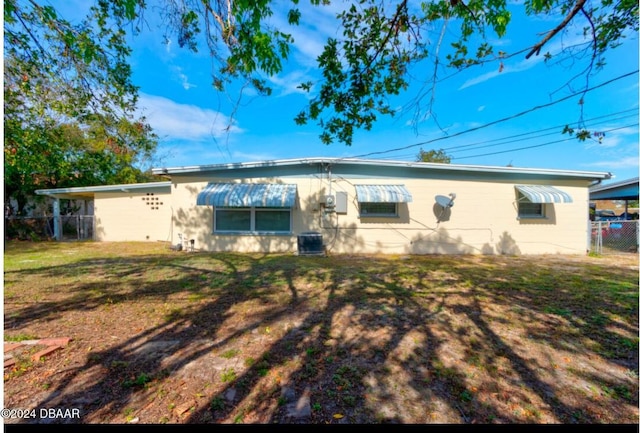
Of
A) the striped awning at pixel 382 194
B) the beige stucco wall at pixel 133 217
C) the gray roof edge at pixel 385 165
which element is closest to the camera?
the striped awning at pixel 382 194

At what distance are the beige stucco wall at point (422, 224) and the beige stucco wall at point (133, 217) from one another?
407cm

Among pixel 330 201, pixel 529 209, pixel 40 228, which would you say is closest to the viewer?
pixel 330 201

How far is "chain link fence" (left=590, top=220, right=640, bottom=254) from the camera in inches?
429

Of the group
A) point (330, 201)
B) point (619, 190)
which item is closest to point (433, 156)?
point (619, 190)

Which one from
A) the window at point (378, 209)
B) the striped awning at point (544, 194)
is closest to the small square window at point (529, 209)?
the striped awning at point (544, 194)

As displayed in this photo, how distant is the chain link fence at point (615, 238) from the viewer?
10.9 m

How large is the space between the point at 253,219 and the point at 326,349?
26.8 ft

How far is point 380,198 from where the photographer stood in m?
9.80

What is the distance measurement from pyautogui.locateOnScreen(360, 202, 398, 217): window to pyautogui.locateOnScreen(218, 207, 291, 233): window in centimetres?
306

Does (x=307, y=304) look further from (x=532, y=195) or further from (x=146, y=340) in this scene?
(x=532, y=195)

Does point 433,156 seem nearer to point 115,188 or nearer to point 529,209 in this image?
point 529,209

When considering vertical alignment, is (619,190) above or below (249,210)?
above

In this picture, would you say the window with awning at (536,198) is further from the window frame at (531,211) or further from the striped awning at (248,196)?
the striped awning at (248,196)

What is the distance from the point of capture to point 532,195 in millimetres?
9906
